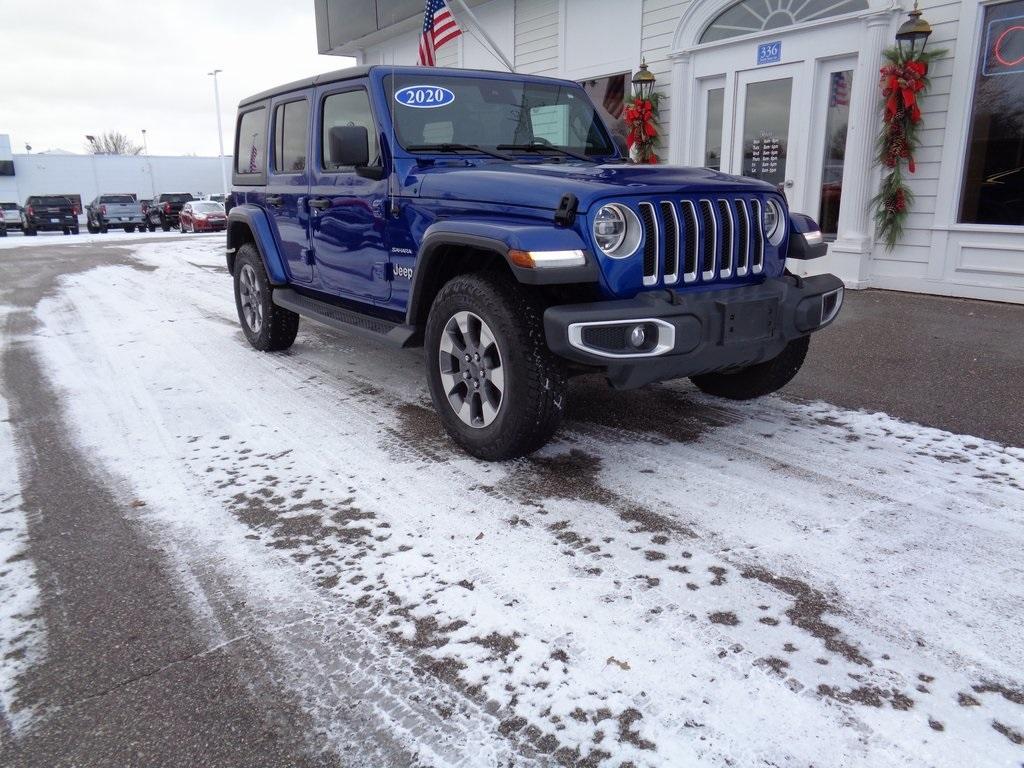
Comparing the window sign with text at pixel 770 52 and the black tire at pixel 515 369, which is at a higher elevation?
the window sign with text at pixel 770 52

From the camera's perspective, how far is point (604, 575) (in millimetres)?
2717

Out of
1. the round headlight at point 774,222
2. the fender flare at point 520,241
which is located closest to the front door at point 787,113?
the round headlight at point 774,222

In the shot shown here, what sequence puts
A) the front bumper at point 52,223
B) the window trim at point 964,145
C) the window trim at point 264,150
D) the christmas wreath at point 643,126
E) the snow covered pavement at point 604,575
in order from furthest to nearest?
the front bumper at point 52,223 < the christmas wreath at point 643,126 < the window trim at point 964,145 < the window trim at point 264,150 < the snow covered pavement at point 604,575

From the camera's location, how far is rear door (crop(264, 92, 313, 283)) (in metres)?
5.36

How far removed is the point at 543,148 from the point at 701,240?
1.67m

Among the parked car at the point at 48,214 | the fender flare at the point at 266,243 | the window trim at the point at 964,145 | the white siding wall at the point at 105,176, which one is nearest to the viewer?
the fender flare at the point at 266,243

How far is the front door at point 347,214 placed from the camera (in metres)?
4.54

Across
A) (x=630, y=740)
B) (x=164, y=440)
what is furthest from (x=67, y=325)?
(x=630, y=740)

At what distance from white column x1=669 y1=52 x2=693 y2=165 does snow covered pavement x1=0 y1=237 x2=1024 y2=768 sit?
291 inches

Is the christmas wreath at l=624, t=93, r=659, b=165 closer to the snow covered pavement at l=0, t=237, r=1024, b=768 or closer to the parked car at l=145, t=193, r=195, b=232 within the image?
the snow covered pavement at l=0, t=237, r=1024, b=768

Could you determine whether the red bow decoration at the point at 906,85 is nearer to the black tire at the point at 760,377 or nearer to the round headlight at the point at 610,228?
the black tire at the point at 760,377

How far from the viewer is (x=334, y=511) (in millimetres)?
3291

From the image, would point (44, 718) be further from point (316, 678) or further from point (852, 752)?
point (852, 752)

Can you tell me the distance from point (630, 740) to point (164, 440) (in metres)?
3.32
